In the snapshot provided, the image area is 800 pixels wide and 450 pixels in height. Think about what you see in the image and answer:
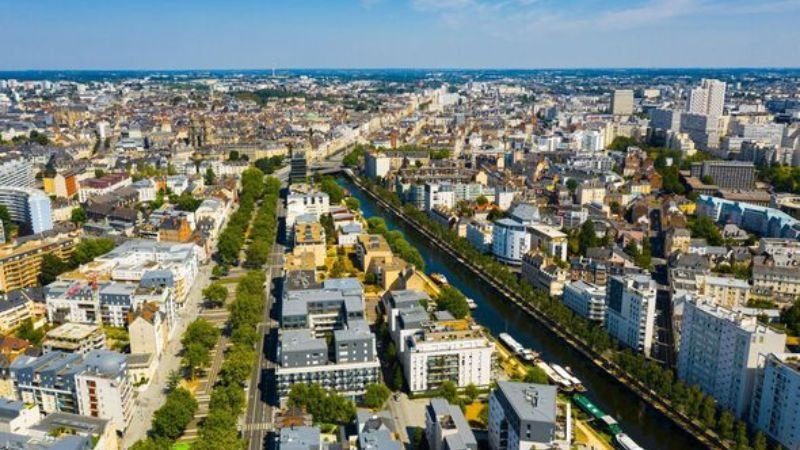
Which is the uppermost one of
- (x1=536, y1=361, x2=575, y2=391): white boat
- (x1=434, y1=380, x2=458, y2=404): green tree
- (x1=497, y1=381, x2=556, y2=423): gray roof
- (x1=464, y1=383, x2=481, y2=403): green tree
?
(x1=497, y1=381, x2=556, y2=423): gray roof

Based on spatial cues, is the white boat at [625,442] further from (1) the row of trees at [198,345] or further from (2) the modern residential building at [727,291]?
(1) the row of trees at [198,345]

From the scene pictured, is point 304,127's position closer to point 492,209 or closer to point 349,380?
point 492,209

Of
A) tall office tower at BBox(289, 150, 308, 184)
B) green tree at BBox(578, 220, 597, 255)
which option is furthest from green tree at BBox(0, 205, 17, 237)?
green tree at BBox(578, 220, 597, 255)

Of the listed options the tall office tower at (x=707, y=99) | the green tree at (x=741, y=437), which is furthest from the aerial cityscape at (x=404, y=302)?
the tall office tower at (x=707, y=99)

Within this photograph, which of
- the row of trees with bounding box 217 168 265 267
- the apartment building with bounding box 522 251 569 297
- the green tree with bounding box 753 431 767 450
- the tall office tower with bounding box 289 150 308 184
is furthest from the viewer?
the tall office tower with bounding box 289 150 308 184

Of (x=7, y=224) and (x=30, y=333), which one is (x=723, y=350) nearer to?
(x=30, y=333)

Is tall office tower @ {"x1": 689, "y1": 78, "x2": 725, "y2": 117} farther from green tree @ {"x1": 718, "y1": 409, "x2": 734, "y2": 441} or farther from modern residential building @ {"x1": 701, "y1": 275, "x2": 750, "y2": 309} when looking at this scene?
green tree @ {"x1": 718, "y1": 409, "x2": 734, "y2": 441}

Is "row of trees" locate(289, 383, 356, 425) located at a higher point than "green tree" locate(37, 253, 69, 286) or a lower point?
lower
